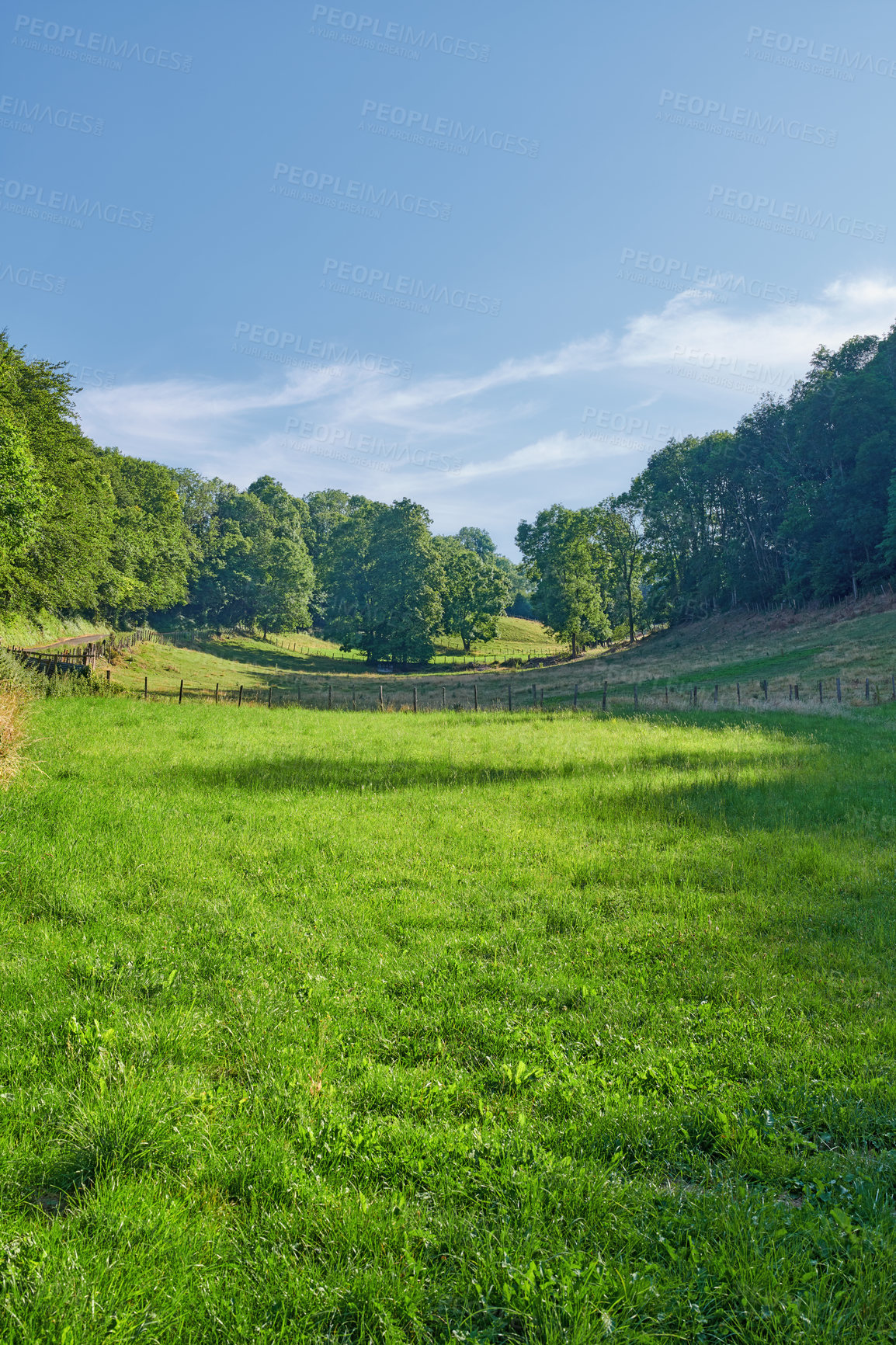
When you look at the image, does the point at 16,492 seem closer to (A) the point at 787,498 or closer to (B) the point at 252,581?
(B) the point at 252,581

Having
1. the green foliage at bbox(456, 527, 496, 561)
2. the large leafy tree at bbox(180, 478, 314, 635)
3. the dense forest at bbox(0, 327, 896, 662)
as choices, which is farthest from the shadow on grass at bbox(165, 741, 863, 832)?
the green foliage at bbox(456, 527, 496, 561)

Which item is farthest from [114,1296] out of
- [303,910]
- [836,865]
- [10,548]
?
[10,548]

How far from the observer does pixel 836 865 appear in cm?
909

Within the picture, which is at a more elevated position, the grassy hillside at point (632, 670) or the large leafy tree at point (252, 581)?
the large leafy tree at point (252, 581)

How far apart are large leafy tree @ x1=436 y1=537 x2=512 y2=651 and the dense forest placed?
9.0 inches

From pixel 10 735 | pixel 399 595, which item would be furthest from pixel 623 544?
pixel 10 735

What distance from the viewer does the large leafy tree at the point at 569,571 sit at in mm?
75375

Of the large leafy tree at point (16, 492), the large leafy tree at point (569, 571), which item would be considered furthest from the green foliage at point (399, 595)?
the large leafy tree at point (16, 492)

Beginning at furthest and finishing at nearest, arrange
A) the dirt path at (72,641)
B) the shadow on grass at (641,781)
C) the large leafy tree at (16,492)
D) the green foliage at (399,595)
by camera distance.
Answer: the green foliage at (399,595), the dirt path at (72,641), the large leafy tree at (16,492), the shadow on grass at (641,781)

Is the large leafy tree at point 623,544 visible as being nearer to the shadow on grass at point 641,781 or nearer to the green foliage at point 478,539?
the shadow on grass at point 641,781

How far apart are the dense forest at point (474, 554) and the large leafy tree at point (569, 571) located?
24 centimetres

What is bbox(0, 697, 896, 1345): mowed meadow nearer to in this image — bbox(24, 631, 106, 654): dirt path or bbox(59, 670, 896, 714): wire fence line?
bbox(59, 670, 896, 714): wire fence line

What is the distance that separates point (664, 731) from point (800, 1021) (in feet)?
56.7

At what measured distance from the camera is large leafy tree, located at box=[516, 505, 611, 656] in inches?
2968
